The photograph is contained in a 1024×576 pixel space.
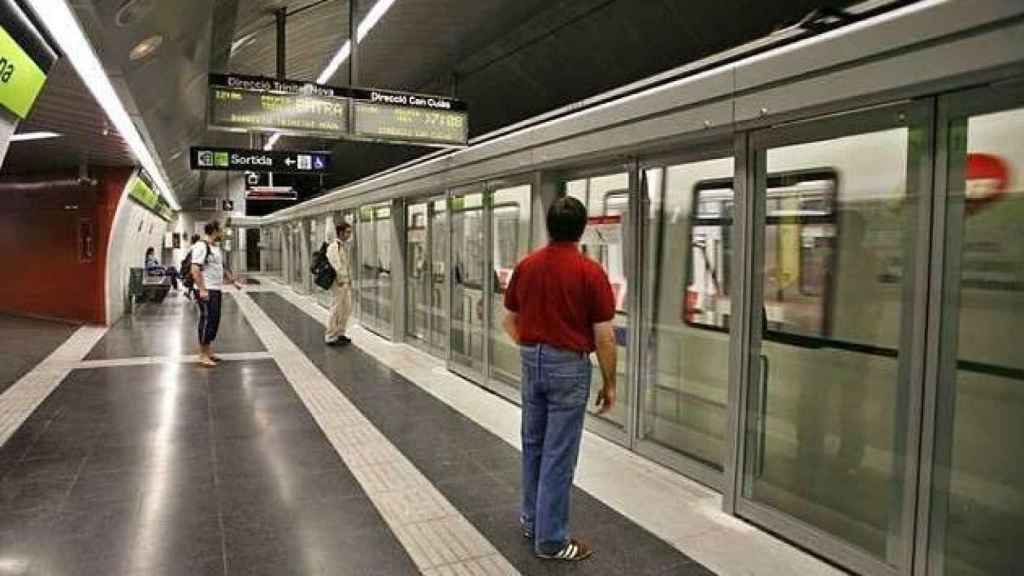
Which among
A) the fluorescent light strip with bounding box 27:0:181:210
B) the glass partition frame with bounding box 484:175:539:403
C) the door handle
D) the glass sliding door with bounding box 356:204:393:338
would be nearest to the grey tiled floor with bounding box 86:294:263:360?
the glass sliding door with bounding box 356:204:393:338

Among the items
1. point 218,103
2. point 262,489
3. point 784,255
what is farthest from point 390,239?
point 784,255

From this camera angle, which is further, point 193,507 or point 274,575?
point 193,507

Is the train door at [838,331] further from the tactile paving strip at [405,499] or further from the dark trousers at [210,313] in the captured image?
the dark trousers at [210,313]

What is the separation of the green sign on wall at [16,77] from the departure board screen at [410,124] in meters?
2.51

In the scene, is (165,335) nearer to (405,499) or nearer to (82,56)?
(82,56)

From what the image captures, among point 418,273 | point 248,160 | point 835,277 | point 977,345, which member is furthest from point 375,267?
point 977,345

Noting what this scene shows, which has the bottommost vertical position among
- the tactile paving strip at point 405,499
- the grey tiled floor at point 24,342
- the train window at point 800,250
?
the tactile paving strip at point 405,499

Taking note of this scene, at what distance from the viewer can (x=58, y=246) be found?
982cm

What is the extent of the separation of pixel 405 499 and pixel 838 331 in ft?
7.31

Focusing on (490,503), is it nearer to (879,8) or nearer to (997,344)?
(997,344)

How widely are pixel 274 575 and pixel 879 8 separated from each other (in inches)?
124

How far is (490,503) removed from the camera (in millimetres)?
3307

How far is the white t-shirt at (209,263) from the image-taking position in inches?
259

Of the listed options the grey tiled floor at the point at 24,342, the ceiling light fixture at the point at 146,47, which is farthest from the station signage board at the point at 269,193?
the ceiling light fixture at the point at 146,47
